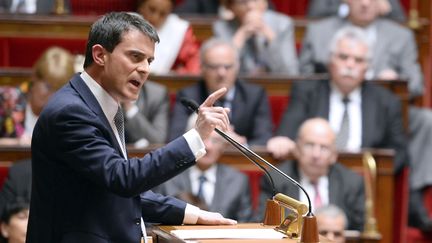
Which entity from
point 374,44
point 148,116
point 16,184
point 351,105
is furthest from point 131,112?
point 374,44

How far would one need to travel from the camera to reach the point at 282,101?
3.78 metres

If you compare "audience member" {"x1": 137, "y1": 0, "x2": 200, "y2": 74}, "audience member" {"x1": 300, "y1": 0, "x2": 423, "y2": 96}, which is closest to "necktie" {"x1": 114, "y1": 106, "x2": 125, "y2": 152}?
"audience member" {"x1": 137, "y1": 0, "x2": 200, "y2": 74}

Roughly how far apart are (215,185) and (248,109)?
18.8 inches

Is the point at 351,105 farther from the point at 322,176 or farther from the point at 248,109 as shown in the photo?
the point at 322,176

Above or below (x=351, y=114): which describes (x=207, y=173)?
below

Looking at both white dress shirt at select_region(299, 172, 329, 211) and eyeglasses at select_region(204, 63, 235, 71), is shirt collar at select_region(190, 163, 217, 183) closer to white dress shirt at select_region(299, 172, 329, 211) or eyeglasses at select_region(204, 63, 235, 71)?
white dress shirt at select_region(299, 172, 329, 211)

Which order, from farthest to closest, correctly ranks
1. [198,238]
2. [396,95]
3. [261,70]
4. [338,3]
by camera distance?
[338,3] < [261,70] < [396,95] < [198,238]

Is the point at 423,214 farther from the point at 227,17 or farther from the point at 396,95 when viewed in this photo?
the point at 227,17

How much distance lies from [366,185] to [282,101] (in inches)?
24.4

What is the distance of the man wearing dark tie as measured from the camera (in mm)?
1579

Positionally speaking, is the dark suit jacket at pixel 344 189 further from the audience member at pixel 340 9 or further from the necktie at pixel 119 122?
the necktie at pixel 119 122

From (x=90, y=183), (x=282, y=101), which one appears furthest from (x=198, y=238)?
(x=282, y=101)

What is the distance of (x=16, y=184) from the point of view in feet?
9.93

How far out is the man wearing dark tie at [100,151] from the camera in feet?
5.18
